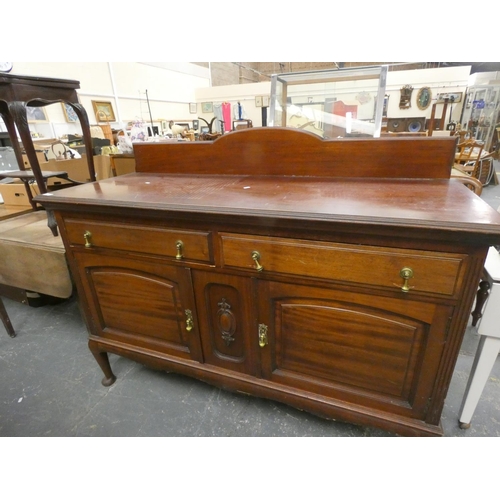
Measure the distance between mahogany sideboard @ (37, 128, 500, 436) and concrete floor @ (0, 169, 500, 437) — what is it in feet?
0.76

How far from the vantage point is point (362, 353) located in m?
0.90

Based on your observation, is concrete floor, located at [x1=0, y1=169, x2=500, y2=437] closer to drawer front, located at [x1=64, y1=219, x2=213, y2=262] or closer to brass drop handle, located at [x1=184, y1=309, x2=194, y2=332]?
brass drop handle, located at [x1=184, y1=309, x2=194, y2=332]

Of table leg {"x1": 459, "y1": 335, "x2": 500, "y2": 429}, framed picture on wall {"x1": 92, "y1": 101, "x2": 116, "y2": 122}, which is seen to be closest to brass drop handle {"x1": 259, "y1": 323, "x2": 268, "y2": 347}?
table leg {"x1": 459, "y1": 335, "x2": 500, "y2": 429}

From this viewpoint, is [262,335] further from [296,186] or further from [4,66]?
[4,66]

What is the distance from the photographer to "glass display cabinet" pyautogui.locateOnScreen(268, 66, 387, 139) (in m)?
2.03

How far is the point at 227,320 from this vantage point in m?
1.04

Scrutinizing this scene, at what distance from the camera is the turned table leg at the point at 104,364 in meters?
1.34

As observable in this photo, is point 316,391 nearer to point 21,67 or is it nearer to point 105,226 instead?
point 105,226

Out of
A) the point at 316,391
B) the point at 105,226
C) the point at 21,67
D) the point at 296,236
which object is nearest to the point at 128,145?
the point at 105,226

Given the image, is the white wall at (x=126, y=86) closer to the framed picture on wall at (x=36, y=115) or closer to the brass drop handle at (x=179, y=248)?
the framed picture on wall at (x=36, y=115)

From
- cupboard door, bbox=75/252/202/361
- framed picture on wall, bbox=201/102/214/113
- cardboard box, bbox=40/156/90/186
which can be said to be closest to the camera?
cupboard door, bbox=75/252/202/361

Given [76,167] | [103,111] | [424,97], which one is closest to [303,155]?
[76,167]

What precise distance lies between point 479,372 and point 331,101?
7.25 ft

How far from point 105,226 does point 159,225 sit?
0.72 feet
